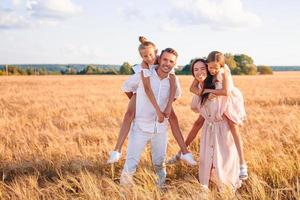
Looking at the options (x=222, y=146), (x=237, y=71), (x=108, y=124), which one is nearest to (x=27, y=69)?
(x=237, y=71)

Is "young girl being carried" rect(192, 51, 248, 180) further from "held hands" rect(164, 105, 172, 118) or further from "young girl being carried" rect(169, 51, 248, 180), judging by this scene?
"held hands" rect(164, 105, 172, 118)

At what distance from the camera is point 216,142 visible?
425 centimetres

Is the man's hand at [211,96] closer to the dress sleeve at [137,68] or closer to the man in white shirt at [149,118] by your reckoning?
the man in white shirt at [149,118]

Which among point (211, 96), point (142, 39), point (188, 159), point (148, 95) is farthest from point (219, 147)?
point (142, 39)

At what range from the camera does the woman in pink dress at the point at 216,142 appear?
423 centimetres

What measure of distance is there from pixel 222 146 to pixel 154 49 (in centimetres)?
117

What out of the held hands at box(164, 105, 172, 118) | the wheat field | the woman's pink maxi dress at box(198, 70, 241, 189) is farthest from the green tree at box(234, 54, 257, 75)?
the held hands at box(164, 105, 172, 118)

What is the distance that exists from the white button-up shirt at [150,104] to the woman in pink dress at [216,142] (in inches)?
12.7

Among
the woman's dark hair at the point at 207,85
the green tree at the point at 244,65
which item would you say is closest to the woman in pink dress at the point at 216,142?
the woman's dark hair at the point at 207,85

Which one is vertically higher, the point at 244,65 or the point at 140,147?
the point at 140,147

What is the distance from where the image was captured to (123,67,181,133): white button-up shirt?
432 cm

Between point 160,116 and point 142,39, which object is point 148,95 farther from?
point 142,39

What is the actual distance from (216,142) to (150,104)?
0.75 metres

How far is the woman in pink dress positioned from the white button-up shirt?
32 cm
